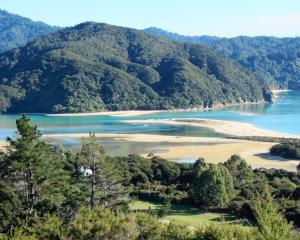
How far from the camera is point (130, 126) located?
107 meters

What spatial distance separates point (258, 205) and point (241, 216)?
21.5 meters

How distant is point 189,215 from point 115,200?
6.53 metres

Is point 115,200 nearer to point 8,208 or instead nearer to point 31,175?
point 31,175

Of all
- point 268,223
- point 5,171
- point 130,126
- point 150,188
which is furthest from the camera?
point 130,126

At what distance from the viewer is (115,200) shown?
31031 mm

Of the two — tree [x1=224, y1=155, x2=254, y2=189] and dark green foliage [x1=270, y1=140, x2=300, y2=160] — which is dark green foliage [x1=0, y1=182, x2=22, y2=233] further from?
dark green foliage [x1=270, y1=140, x2=300, y2=160]

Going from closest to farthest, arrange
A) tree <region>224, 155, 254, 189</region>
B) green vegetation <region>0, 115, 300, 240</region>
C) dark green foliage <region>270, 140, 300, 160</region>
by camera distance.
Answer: green vegetation <region>0, 115, 300, 240</region> → tree <region>224, 155, 254, 189</region> → dark green foliage <region>270, 140, 300, 160</region>

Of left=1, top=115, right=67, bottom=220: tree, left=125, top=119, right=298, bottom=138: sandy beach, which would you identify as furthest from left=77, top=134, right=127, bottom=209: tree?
left=125, top=119, right=298, bottom=138: sandy beach

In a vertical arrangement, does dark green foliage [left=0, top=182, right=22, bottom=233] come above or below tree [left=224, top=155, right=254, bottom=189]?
above

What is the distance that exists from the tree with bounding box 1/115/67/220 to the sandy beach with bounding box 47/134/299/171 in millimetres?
35504

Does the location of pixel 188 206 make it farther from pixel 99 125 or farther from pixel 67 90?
pixel 67 90

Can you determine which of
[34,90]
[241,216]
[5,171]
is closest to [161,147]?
[241,216]

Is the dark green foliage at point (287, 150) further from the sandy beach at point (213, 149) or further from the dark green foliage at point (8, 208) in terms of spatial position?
the dark green foliage at point (8, 208)

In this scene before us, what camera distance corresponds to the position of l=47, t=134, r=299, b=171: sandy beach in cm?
6344
